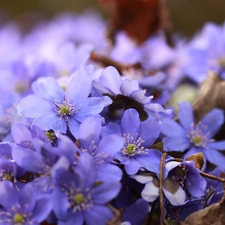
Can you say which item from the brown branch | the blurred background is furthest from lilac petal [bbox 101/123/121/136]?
the blurred background

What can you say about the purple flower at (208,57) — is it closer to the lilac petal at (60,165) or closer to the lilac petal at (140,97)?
the lilac petal at (140,97)

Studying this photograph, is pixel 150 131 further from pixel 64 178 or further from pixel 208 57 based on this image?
pixel 208 57

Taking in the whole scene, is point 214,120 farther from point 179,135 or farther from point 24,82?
point 24,82

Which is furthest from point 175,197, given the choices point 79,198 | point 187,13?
point 187,13

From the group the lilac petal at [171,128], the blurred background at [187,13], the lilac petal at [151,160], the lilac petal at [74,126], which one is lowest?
the blurred background at [187,13]

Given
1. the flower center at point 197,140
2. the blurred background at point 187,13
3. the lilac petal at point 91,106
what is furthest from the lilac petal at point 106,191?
the blurred background at point 187,13

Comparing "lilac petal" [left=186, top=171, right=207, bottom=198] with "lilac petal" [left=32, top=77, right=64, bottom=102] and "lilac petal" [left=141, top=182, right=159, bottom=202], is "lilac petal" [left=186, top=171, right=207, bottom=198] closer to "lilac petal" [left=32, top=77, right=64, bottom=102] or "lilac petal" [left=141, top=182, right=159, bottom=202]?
"lilac petal" [left=141, top=182, right=159, bottom=202]
